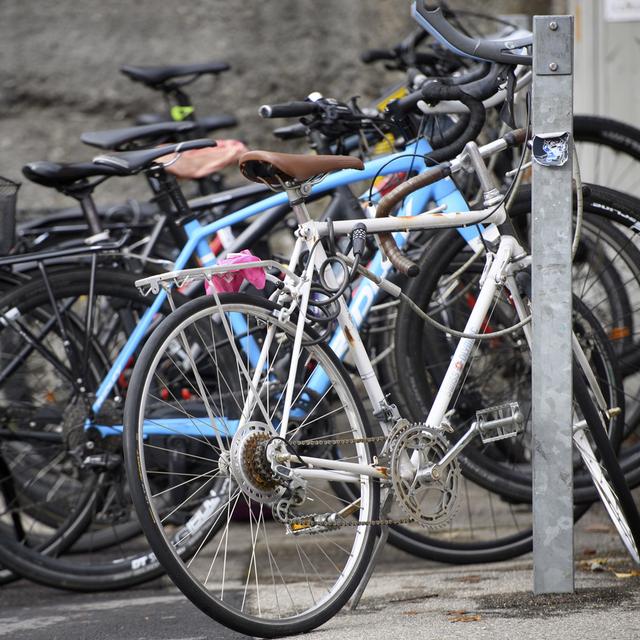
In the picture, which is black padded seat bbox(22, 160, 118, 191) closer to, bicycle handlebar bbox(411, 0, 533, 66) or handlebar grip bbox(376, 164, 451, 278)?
handlebar grip bbox(376, 164, 451, 278)

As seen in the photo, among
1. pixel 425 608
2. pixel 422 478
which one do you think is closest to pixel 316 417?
pixel 422 478

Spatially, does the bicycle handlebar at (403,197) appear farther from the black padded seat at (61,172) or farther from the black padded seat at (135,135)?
the black padded seat at (135,135)

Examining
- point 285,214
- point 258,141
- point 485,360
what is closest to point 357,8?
point 258,141

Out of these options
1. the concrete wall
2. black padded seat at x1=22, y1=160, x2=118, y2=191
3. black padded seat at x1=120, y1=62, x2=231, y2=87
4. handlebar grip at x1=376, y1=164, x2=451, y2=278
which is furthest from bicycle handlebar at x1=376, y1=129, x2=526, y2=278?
the concrete wall

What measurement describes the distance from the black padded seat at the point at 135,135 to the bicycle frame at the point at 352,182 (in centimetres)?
53

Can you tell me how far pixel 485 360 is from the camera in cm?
399

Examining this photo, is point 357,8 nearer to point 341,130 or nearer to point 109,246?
point 341,130

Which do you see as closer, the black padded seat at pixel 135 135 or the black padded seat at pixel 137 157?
the black padded seat at pixel 137 157

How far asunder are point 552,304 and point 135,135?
179 centimetres

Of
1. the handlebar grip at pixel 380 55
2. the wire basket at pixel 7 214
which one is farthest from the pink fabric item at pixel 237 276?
the handlebar grip at pixel 380 55

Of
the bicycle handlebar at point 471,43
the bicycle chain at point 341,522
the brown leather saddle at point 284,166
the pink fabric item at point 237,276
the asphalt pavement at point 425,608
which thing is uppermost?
the bicycle handlebar at point 471,43

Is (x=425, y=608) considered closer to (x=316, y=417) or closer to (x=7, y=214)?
(x=316, y=417)

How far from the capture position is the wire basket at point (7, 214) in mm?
3734

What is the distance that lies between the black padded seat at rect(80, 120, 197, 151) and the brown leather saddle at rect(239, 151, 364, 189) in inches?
42.6
